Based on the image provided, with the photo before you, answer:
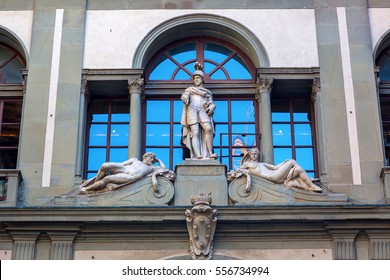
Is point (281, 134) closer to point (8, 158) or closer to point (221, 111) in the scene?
point (221, 111)

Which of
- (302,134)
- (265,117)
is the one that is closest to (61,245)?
(265,117)

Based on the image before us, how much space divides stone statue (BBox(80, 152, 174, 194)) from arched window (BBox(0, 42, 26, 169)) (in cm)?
273

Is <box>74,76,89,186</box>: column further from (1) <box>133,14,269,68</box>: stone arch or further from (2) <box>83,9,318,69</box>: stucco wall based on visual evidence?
(1) <box>133,14,269,68</box>: stone arch

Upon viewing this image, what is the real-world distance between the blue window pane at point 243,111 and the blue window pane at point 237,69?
0.69 m

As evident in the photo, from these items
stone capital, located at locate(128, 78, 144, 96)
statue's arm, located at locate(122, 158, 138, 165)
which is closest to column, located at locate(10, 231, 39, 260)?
statue's arm, located at locate(122, 158, 138, 165)

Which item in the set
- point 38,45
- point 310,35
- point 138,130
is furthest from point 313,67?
point 38,45

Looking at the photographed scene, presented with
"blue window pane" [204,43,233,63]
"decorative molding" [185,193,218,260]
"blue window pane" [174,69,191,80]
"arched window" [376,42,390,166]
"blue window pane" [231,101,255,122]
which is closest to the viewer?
"decorative molding" [185,193,218,260]

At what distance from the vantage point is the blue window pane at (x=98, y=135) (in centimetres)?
2345

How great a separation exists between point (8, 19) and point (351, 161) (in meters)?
8.76

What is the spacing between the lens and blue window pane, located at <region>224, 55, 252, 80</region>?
24.3 metres

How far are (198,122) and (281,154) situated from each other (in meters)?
2.29

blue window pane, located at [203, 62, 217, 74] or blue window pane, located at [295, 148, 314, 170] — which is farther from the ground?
blue window pane, located at [203, 62, 217, 74]

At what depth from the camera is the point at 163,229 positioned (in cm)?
2095

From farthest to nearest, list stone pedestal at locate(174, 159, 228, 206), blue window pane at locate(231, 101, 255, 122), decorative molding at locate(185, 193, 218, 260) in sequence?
blue window pane at locate(231, 101, 255, 122) < stone pedestal at locate(174, 159, 228, 206) < decorative molding at locate(185, 193, 218, 260)
